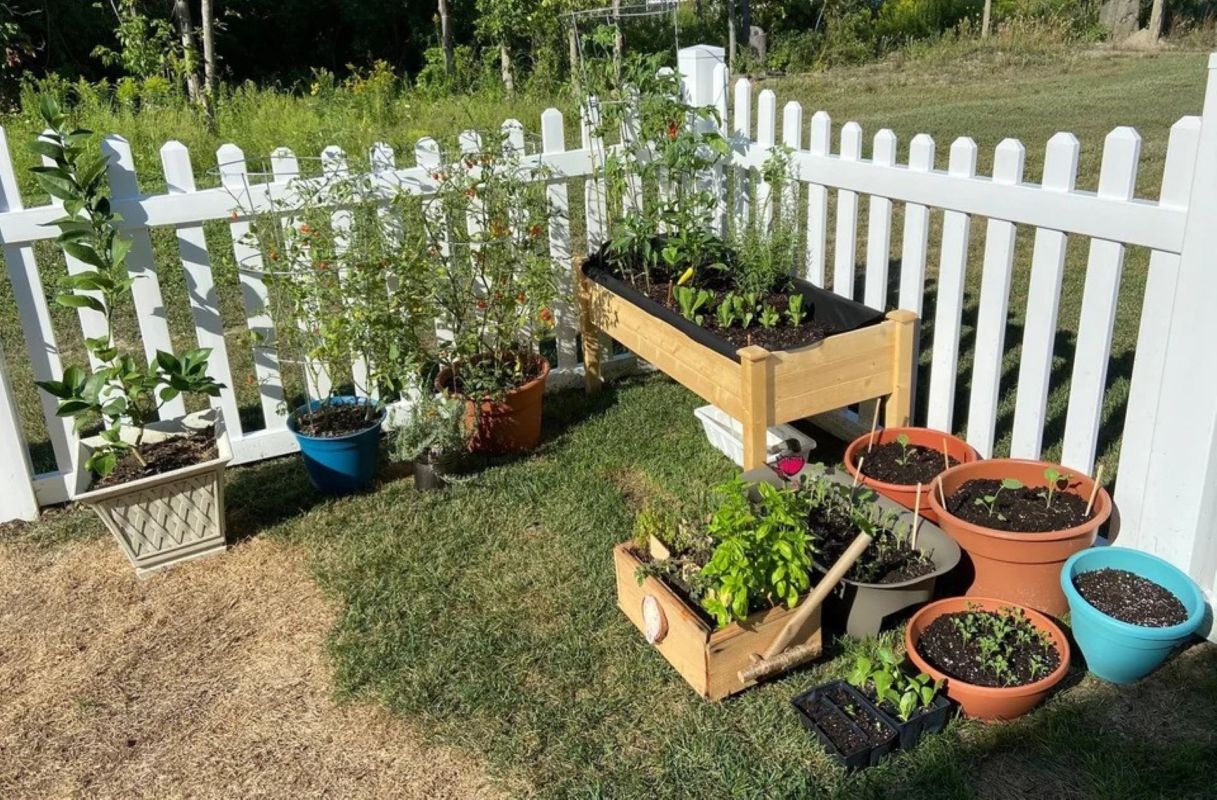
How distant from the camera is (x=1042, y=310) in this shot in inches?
116

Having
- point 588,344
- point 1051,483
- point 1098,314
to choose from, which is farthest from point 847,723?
point 588,344

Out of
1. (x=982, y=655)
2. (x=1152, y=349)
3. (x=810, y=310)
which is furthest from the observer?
(x=810, y=310)

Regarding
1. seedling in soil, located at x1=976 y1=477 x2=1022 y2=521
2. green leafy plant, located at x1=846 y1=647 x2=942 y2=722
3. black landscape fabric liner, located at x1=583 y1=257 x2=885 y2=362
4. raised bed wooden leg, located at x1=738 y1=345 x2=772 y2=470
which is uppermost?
black landscape fabric liner, located at x1=583 y1=257 x2=885 y2=362

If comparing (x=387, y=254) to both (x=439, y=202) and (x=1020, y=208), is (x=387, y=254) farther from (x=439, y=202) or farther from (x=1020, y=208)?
(x=1020, y=208)

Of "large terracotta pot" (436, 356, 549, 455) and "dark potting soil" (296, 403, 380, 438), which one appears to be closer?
"dark potting soil" (296, 403, 380, 438)

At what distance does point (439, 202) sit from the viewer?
405 cm

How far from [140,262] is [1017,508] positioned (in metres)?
3.21

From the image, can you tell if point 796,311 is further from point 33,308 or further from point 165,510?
point 33,308

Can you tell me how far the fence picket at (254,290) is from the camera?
142 inches

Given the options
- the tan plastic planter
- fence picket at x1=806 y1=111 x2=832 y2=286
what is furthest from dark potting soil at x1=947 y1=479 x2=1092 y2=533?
the tan plastic planter

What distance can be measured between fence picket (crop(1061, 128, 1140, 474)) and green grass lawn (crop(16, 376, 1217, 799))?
68 cm

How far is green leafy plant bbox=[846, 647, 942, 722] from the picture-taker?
233cm

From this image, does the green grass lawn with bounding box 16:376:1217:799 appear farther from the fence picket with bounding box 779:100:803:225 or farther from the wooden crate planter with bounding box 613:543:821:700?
the fence picket with bounding box 779:100:803:225

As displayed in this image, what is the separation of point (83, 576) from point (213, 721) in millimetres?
1076
